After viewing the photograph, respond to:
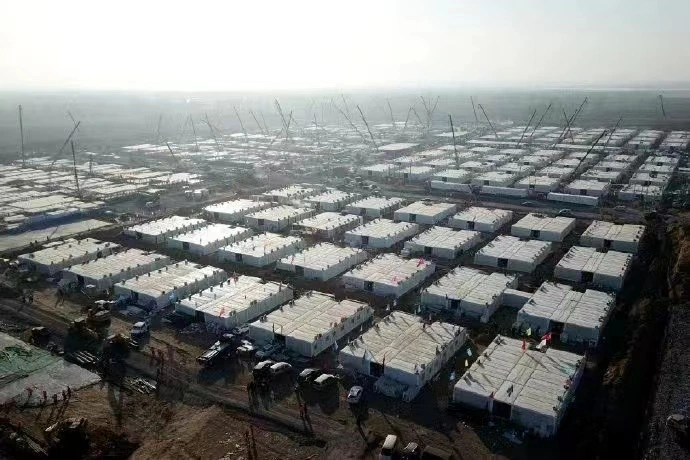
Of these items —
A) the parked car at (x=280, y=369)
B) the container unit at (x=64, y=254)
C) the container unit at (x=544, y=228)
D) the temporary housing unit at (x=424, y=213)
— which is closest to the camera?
the parked car at (x=280, y=369)

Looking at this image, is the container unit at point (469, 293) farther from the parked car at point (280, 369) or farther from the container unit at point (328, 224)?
the container unit at point (328, 224)

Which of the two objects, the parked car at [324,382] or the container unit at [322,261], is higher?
the container unit at [322,261]

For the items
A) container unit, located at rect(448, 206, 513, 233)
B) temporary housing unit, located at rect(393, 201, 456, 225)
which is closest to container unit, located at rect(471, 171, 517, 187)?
temporary housing unit, located at rect(393, 201, 456, 225)

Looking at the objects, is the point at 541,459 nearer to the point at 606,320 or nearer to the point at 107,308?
the point at 606,320

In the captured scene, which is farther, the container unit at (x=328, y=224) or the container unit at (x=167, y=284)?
the container unit at (x=328, y=224)

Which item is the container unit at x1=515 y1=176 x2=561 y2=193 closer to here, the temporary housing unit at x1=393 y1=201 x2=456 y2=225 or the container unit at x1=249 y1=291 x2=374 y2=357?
the temporary housing unit at x1=393 y1=201 x2=456 y2=225

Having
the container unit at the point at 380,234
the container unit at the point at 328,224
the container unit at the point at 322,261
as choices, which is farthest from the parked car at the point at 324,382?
the container unit at the point at 328,224

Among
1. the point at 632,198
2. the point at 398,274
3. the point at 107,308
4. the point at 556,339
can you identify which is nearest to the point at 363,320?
the point at 398,274

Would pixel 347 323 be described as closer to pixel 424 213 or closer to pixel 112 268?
pixel 112 268
